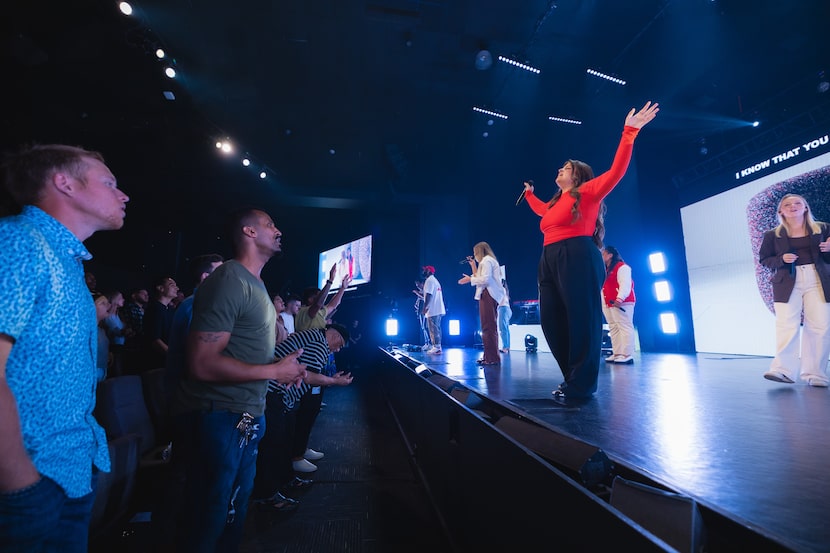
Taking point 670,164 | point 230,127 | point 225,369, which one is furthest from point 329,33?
point 670,164

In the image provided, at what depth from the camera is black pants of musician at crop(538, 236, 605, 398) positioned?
1.99 m

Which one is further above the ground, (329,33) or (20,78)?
(329,33)

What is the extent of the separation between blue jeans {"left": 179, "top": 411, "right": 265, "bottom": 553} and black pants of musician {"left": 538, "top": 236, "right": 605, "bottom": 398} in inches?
66.8

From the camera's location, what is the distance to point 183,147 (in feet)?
21.5

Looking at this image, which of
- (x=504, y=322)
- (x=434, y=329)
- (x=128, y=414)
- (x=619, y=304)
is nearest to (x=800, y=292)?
(x=619, y=304)

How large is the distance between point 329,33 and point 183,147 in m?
3.71

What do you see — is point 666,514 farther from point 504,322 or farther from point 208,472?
point 504,322

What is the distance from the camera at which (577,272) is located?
80.0 inches

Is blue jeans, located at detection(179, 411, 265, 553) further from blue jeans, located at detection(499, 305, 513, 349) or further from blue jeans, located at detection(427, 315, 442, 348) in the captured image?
blue jeans, located at detection(427, 315, 442, 348)

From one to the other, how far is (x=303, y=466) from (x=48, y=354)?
2.47 m

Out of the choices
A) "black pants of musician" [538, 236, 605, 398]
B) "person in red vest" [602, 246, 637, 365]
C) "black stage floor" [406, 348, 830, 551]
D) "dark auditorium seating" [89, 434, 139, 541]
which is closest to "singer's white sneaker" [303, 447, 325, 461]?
"dark auditorium seating" [89, 434, 139, 541]

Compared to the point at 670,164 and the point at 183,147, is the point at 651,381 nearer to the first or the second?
the point at 670,164

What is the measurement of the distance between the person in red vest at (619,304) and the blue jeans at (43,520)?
17.6ft

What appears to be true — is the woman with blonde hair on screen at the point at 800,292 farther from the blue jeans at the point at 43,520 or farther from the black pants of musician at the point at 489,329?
the blue jeans at the point at 43,520
